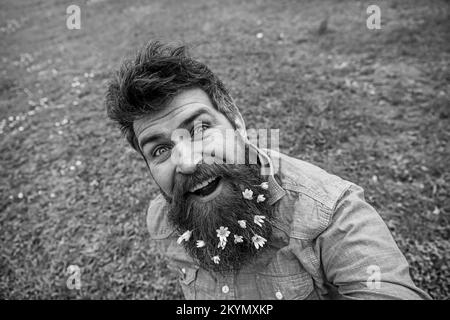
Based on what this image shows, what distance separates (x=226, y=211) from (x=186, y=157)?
1.12 ft

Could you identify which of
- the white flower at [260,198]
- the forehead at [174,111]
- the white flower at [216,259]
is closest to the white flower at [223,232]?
the white flower at [216,259]

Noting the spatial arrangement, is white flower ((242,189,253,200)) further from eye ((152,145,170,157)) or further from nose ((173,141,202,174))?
eye ((152,145,170,157))

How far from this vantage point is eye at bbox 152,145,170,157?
5.43 feet

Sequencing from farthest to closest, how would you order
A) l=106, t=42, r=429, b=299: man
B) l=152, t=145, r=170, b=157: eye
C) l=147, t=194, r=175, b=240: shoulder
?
l=147, t=194, r=175, b=240: shoulder, l=152, t=145, r=170, b=157: eye, l=106, t=42, r=429, b=299: man

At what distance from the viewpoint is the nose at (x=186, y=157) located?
1504mm

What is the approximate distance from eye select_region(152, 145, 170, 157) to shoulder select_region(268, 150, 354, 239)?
2.15 ft

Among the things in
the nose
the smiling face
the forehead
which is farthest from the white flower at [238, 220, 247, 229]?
the forehead

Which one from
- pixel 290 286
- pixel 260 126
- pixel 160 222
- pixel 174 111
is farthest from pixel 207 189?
pixel 260 126

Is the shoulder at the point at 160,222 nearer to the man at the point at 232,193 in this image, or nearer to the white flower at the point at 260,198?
the man at the point at 232,193

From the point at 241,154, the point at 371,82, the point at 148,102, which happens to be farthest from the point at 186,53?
the point at 371,82

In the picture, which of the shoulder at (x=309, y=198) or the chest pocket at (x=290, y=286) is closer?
A: the shoulder at (x=309, y=198)

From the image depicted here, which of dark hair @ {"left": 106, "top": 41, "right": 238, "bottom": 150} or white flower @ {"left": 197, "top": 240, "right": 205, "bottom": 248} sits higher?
dark hair @ {"left": 106, "top": 41, "right": 238, "bottom": 150}

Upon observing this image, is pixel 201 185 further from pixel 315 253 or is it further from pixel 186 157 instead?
pixel 315 253

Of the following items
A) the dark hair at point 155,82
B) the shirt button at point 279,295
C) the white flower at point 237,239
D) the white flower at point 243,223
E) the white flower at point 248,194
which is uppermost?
the dark hair at point 155,82
